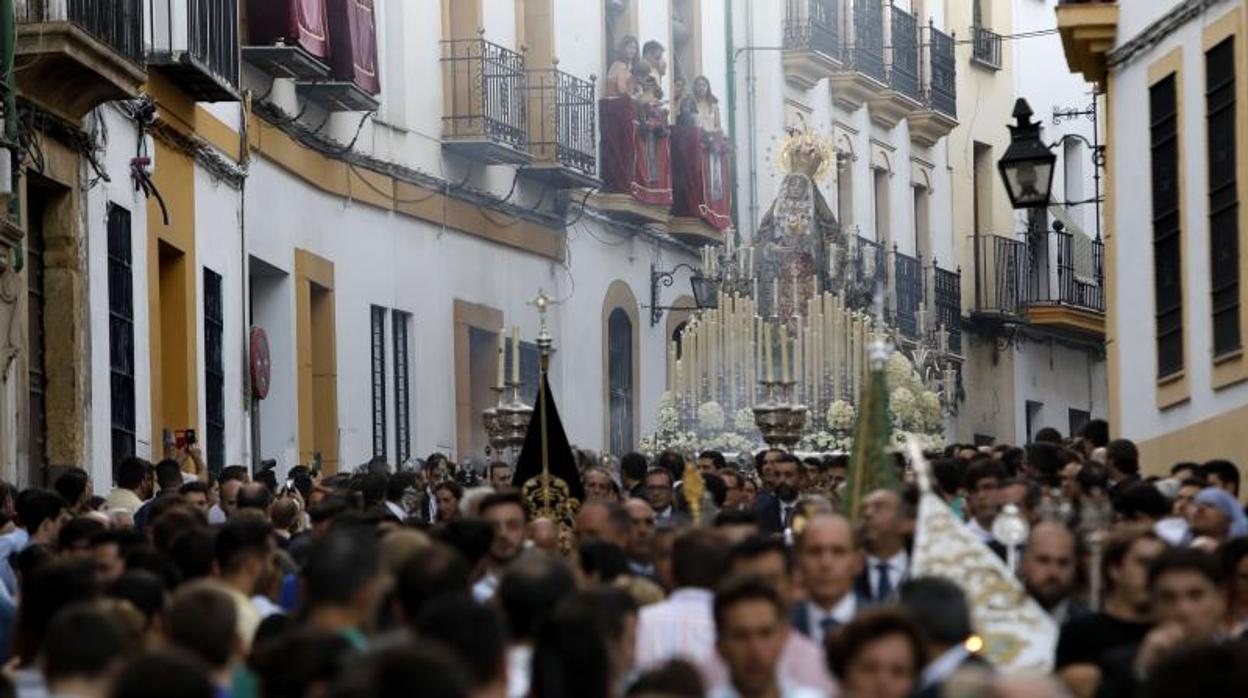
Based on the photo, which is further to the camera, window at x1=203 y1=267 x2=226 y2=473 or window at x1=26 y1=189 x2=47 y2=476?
window at x1=203 y1=267 x2=226 y2=473

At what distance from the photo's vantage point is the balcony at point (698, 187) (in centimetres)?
3691

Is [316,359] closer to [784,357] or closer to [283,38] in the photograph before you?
[283,38]

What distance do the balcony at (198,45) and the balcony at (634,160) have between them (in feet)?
30.9

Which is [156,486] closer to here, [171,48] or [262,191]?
[171,48]

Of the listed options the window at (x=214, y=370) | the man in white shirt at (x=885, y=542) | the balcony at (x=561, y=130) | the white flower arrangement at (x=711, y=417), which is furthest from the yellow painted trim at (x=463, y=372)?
the man in white shirt at (x=885, y=542)

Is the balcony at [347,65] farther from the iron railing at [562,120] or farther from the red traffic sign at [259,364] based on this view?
Result: the iron railing at [562,120]

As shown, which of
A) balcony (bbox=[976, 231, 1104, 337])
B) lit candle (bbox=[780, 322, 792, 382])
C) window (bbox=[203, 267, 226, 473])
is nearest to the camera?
lit candle (bbox=[780, 322, 792, 382])

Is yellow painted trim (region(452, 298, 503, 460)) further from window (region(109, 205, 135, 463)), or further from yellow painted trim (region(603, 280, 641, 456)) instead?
window (region(109, 205, 135, 463))

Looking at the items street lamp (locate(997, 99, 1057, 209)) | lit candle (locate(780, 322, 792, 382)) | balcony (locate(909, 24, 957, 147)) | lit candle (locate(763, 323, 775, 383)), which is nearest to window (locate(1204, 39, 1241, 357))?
street lamp (locate(997, 99, 1057, 209))

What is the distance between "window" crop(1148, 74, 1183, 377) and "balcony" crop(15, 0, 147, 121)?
6.16 metres

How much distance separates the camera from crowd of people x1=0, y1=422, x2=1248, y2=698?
27.4 ft

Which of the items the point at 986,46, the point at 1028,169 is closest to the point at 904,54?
the point at 986,46

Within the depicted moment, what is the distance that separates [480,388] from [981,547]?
21.2m

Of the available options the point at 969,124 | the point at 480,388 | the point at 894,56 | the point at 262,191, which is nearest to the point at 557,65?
the point at 480,388
